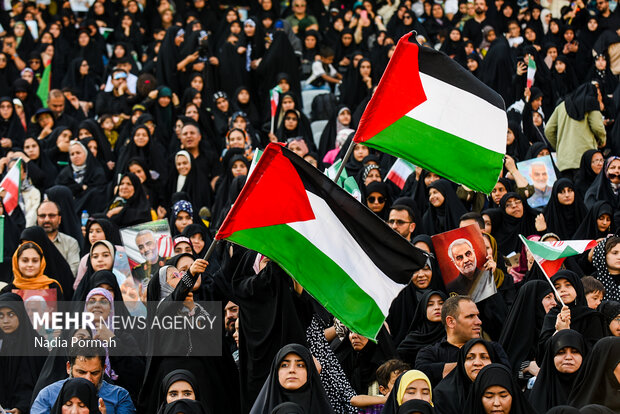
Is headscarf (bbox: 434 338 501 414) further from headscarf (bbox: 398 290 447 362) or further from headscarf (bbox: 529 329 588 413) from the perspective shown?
headscarf (bbox: 398 290 447 362)

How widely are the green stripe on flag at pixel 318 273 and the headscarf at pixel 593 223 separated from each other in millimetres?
4051

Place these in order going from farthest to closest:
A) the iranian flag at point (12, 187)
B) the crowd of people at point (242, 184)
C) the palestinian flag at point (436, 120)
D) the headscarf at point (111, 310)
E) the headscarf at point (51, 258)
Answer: the iranian flag at point (12, 187)
the headscarf at point (51, 258)
the headscarf at point (111, 310)
the crowd of people at point (242, 184)
the palestinian flag at point (436, 120)

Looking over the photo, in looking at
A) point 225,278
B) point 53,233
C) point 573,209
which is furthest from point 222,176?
point 225,278

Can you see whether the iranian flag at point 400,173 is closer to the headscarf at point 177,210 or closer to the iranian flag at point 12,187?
the headscarf at point 177,210

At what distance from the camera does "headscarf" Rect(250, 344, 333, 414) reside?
258 inches

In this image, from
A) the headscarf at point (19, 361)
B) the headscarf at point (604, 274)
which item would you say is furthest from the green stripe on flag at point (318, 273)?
the headscarf at point (604, 274)

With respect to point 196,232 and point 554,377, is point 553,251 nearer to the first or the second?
point 554,377

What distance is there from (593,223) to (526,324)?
2.23m

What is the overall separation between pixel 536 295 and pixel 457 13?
10438 millimetres

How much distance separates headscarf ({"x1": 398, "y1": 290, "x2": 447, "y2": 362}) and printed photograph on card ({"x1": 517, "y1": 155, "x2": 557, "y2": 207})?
10.3 ft

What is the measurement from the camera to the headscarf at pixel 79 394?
6590 millimetres

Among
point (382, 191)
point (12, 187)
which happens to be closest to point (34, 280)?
point (12, 187)

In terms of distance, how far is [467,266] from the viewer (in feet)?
27.0

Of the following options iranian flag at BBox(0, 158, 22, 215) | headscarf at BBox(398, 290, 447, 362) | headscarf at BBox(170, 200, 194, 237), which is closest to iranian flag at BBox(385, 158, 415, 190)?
headscarf at BBox(170, 200, 194, 237)
